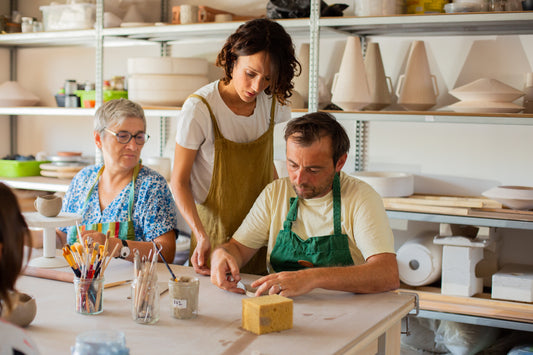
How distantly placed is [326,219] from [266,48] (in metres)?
0.58

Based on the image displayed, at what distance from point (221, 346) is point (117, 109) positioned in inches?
47.0

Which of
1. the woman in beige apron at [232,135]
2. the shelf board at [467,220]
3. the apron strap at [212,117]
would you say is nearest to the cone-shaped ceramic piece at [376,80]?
the shelf board at [467,220]

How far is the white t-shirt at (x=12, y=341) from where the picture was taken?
37.3 inches

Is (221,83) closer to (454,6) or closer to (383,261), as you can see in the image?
(383,261)

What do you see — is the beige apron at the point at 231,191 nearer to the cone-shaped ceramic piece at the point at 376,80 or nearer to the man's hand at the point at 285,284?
the man's hand at the point at 285,284

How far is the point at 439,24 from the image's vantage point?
2896mm

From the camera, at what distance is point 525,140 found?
302cm

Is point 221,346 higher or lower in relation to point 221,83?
lower

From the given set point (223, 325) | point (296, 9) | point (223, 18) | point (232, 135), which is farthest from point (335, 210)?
point (223, 18)

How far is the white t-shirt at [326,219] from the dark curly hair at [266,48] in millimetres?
350

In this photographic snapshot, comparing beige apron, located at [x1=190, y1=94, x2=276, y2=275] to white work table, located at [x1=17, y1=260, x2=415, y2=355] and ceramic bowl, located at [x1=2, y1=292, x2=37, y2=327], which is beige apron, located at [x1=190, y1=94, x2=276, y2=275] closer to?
white work table, located at [x1=17, y1=260, x2=415, y2=355]

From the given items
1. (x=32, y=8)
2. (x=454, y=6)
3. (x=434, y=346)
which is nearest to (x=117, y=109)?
(x=454, y=6)

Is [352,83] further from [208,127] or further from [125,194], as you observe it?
[125,194]

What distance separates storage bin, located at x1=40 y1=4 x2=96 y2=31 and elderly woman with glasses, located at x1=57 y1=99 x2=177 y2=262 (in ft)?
5.21
